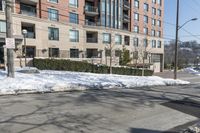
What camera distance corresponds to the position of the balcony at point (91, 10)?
42253 mm

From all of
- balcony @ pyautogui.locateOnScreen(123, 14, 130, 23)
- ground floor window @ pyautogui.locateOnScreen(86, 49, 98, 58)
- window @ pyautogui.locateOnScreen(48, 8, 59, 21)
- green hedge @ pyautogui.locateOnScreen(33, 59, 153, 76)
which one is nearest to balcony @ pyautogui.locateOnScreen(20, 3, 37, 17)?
window @ pyautogui.locateOnScreen(48, 8, 59, 21)

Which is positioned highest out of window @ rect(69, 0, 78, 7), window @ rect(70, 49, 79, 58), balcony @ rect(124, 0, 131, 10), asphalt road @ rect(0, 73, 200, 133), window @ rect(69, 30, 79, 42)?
balcony @ rect(124, 0, 131, 10)

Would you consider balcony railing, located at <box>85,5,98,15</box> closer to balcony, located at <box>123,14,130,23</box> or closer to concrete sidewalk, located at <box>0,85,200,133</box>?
balcony, located at <box>123,14,130,23</box>

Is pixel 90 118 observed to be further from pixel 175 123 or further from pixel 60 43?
pixel 60 43

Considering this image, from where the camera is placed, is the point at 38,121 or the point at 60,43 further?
the point at 60,43

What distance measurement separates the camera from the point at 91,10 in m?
43.2

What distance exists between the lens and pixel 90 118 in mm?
6973

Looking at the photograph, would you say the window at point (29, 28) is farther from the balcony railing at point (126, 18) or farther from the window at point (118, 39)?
the balcony railing at point (126, 18)

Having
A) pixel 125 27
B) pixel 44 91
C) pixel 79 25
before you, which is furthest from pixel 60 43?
pixel 44 91

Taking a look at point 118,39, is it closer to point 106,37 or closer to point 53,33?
point 106,37

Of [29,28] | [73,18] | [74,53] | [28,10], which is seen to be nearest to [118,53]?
[74,53]

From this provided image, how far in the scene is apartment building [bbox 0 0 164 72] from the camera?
107 ft

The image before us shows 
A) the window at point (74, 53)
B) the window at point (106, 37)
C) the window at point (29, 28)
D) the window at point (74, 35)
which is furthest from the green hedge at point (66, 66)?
the window at point (106, 37)

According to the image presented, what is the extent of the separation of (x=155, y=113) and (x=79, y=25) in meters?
33.7
